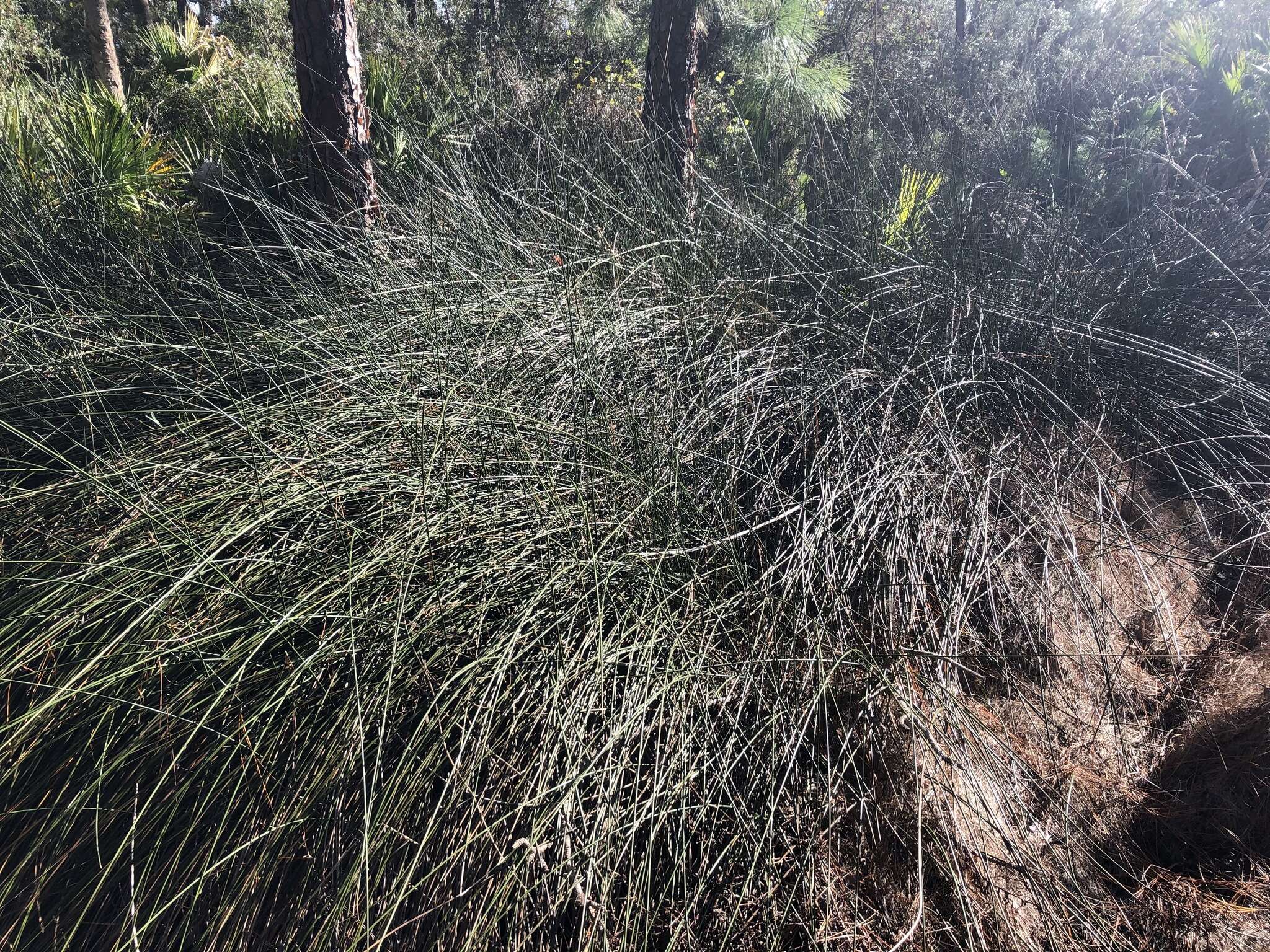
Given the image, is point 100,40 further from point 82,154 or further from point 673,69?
point 673,69

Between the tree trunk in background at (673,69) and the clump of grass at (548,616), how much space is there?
279cm

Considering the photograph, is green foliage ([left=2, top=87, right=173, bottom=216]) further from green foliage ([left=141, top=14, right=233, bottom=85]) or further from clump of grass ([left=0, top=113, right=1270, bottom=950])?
green foliage ([left=141, top=14, right=233, bottom=85])

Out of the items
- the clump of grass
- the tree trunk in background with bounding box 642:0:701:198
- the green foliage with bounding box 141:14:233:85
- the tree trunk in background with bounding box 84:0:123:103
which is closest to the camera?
the clump of grass

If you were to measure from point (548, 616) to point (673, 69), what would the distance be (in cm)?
465

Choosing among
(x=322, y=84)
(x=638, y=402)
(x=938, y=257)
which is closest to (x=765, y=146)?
(x=938, y=257)

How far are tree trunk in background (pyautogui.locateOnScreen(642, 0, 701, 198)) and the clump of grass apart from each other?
9.17 ft

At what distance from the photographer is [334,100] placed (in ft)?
12.4

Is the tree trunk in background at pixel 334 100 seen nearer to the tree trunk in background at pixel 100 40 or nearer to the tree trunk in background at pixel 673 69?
the tree trunk in background at pixel 673 69

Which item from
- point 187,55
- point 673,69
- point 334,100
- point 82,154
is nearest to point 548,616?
point 334,100

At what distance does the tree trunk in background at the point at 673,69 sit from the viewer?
197 inches

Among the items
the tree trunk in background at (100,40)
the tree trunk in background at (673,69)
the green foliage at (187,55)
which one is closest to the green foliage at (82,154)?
the tree trunk in background at (673,69)

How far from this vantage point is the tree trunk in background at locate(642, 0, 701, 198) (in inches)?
197

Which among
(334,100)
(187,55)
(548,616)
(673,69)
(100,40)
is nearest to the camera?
(548,616)

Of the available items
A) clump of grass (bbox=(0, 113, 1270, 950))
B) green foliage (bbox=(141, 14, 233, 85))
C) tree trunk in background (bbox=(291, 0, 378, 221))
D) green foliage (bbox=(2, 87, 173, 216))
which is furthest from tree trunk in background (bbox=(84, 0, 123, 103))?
clump of grass (bbox=(0, 113, 1270, 950))
